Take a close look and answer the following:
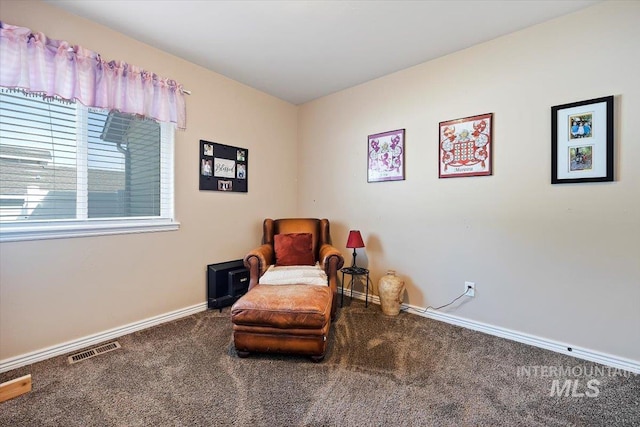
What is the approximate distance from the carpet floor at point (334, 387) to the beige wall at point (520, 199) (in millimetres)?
376

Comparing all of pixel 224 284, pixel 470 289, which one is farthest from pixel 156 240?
pixel 470 289

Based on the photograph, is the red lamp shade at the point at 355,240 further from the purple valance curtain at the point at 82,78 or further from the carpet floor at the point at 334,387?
the purple valance curtain at the point at 82,78

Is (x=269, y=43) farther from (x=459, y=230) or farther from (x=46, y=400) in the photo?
(x=46, y=400)

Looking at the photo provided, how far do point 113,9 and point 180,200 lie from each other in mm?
1521

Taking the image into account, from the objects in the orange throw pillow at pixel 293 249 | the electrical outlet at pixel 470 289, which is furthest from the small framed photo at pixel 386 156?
the electrical outlet at pixel 470 289

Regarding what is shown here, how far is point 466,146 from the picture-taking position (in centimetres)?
255

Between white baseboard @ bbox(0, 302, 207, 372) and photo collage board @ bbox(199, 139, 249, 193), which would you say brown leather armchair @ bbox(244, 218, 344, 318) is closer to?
photo collage board @ bbox(199, 139, 249, 193)

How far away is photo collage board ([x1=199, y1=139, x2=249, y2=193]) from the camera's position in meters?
2.91

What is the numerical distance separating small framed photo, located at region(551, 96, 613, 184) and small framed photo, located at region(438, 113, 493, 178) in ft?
1.45

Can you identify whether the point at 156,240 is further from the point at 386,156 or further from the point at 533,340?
the point at 533,340

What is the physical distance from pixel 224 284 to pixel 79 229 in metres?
1.30

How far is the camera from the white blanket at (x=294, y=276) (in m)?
2.46

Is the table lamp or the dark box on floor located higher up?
the table lamp

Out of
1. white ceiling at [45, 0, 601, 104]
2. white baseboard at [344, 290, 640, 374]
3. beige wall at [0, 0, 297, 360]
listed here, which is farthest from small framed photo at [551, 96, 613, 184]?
beige wall at [0, 0, 297, 360]
